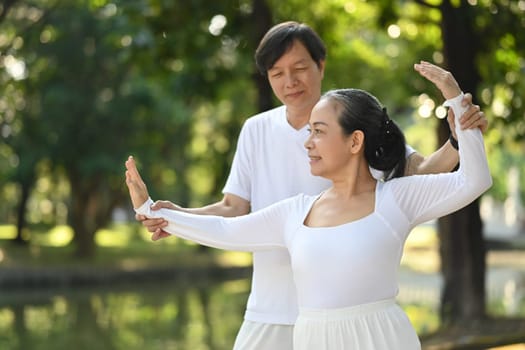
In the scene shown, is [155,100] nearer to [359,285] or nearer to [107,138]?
[107,138]

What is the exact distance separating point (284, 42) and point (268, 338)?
39.0 inches

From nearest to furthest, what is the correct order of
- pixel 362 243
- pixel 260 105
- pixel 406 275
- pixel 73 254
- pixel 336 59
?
pixel 362 243 < pixel 260 105 < pixel 336 59 < pixel 406 275 < pixel 73 254

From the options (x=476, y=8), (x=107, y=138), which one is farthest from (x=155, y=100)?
(x=476, y=8)

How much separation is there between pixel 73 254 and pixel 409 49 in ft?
52.9

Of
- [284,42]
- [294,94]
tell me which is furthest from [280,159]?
[284,42]

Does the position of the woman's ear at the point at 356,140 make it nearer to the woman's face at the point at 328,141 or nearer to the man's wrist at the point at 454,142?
the woman's face at the point at 328,141

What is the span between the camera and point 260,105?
12.5 metres

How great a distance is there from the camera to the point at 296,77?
3549 millimetres

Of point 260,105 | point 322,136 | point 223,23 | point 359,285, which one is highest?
→ point 223,23

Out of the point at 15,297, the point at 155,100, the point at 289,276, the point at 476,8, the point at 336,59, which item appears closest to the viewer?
the point at 289,276

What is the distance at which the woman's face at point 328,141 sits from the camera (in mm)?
3012

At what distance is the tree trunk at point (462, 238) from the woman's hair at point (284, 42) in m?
7.71

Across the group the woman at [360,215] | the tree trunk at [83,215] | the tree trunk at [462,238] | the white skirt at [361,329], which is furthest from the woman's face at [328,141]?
the tree trunk at [83,215]

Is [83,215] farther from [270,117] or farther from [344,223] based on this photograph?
[344,223]
